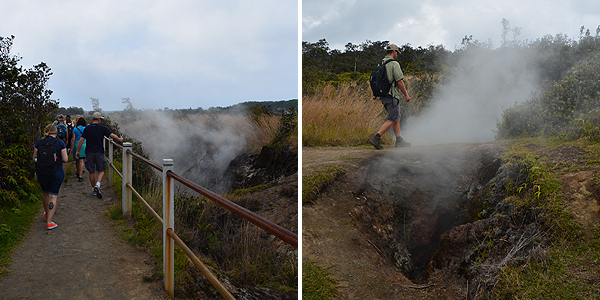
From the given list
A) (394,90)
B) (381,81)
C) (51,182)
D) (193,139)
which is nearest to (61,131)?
(51,182)

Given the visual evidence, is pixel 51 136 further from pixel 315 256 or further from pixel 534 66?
pixel 534 66

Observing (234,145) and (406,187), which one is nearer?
(406,187)

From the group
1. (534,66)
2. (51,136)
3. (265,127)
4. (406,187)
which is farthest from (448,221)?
(265,127)

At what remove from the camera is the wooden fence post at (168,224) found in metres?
2.75

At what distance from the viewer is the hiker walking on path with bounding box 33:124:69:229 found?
430cm

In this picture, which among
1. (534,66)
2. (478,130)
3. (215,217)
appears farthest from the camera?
(215,217)

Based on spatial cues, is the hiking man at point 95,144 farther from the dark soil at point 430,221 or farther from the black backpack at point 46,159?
the dark soil at point 430,221

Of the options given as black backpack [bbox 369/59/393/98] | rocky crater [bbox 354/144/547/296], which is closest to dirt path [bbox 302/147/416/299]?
rocky crater [bbox 354/144/547/296]

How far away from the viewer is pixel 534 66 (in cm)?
274

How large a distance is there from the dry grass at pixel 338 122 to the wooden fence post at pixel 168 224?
2525 mm

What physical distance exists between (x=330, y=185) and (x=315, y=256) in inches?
31.5

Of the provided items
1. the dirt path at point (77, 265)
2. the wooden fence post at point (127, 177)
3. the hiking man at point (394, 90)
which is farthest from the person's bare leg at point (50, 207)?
the hiking man at point (394, 90)

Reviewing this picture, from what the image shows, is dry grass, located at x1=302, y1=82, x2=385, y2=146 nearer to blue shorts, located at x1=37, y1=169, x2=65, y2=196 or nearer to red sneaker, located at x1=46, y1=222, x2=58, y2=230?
blue shorts, located at x1=37, y1=169, x2=65, y2=196

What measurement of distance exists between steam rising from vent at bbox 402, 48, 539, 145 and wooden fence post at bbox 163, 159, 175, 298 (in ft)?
9.32
